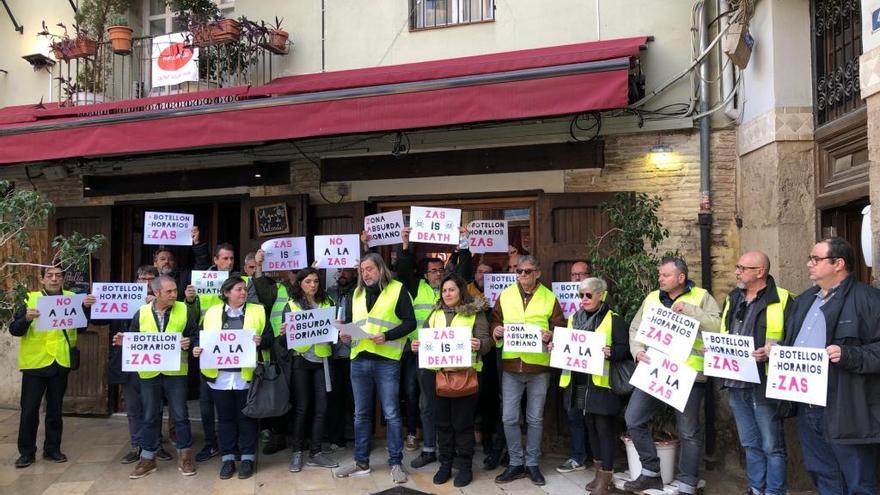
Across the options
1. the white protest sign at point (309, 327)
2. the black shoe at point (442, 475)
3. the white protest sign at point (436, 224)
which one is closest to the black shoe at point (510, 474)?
the black shoe at point (442, 475)

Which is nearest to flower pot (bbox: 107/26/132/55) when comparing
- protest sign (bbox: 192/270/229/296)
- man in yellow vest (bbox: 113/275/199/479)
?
protest sign (bbox: 192/270/229/296)

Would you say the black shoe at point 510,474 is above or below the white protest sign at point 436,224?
below

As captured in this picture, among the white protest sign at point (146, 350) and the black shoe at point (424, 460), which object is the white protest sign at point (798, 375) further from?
the white protest sign at point (146, 350)

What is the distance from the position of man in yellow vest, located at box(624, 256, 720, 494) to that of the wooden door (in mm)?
6531

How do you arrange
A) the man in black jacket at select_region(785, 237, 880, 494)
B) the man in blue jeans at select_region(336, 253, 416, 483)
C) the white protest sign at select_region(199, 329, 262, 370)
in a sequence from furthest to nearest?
the man in blue jeans at select_region(336, 253, 416, 483) < the white protest sign at select_region(199, 329, 262, 370) < the man in black jacket at select_region(785, 237, 880, 494)

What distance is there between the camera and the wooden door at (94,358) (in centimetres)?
824

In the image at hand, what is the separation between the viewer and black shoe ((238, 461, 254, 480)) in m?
5.86

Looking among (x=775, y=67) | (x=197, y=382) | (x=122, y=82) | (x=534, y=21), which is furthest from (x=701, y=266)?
(x=122, y=82)

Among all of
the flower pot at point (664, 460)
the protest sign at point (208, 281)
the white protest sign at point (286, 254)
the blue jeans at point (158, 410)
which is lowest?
the flower pot at point (664, 460)

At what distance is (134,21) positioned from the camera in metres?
9.10

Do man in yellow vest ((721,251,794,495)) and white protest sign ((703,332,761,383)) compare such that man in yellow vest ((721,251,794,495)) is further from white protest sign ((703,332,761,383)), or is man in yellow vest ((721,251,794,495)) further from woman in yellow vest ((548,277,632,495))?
woman in yellow vest ((548,277,632,495))

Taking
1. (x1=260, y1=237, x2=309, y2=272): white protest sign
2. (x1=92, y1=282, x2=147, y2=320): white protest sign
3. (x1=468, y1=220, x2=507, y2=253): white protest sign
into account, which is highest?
(x1=468, y1=220, x2=507, y2=253): white protest sign

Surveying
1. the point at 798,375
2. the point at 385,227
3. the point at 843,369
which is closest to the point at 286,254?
the point at 385,227

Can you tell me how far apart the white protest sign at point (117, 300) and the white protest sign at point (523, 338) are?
3.73 meters
